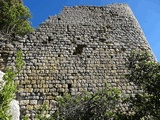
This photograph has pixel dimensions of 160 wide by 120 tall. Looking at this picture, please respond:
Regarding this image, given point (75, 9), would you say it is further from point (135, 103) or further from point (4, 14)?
point (135, 103)

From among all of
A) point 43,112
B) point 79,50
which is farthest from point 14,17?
point 43,112

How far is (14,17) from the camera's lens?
11.6m

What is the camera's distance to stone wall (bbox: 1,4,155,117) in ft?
21.5

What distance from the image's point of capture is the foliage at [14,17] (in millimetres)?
11570

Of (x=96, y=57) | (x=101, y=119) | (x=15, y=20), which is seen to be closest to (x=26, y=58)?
(x=96, y=57)

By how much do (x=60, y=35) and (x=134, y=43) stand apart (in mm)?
2918

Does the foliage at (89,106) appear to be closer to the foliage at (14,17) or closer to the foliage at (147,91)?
the foliage at (147,91)

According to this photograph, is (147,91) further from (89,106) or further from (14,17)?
(14,17)

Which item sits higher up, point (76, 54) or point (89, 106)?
point (76, 54)

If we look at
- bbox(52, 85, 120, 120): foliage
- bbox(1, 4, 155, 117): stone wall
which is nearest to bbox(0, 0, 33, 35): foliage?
bbox(1, 4, 155, 117): stone wall

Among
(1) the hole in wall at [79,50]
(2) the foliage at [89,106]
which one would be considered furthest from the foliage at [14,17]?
(2) the foliage at [89,106]

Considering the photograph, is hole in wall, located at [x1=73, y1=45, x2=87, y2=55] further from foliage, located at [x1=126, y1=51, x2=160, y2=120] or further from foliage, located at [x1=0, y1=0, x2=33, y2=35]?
foliage, located at [x1=0, y1=0, x2=33, y2=35]

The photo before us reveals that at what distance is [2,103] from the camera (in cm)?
448

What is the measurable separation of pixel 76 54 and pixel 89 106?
92.9 inches
